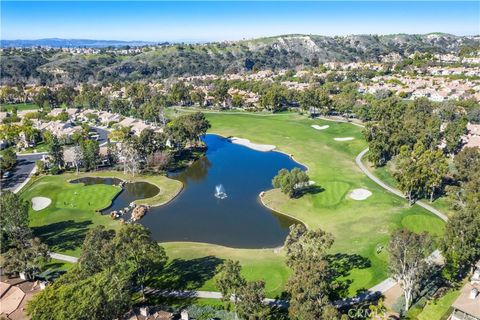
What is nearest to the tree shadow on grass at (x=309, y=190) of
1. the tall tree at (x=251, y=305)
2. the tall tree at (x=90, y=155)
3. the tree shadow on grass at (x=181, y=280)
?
the tree shadow on grass at (x=181, y=280)

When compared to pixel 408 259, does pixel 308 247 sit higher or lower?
higher

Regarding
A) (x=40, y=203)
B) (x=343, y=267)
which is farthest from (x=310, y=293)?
(x=40, y=203)

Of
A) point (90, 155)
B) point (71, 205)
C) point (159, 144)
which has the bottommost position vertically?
point (71, 205)

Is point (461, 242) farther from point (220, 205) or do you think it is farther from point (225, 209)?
point (220, 205)

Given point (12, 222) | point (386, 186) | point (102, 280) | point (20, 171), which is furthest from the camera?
point (20, 171)

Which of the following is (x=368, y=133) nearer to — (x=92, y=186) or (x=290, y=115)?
(x=290, y=115)
